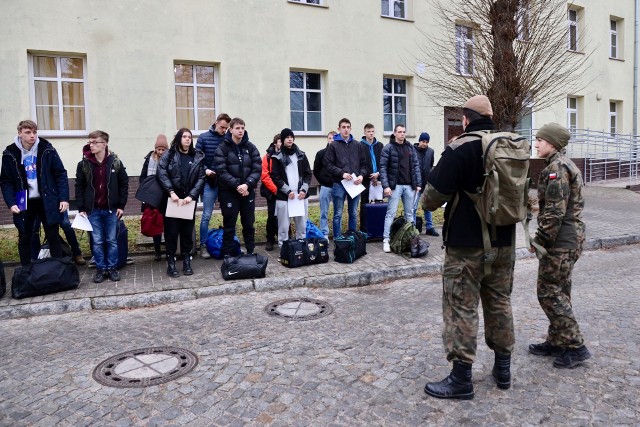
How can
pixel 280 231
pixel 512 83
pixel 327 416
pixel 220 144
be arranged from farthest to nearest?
pixel 512 83 < pixel 280 231 < pixel 220 144 < pixel 327 416

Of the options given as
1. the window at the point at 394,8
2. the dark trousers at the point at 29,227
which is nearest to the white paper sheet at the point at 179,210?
the dark trousers at the point at 29,227

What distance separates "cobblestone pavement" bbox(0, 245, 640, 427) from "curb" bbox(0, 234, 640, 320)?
0.18 meters

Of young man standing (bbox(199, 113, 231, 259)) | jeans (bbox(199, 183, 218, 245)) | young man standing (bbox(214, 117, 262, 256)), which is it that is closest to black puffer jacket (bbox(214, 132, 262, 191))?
young man standing (bbox(214, 117, 262, 256))

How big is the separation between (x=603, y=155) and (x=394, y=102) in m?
10.4

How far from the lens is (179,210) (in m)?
7.27

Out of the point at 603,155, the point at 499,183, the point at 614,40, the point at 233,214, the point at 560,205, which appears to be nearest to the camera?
the point at 499,183

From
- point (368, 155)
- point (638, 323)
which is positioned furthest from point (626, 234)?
point (638, 323)

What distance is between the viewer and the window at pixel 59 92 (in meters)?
13.0

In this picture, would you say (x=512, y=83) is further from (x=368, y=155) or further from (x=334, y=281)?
(x=334, y=281)

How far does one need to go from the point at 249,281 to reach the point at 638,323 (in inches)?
171

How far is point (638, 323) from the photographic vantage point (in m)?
5.28

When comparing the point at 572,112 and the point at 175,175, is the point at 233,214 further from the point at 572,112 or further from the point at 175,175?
the point at 572,112

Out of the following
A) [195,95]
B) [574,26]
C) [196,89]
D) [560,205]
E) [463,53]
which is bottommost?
[560,205]

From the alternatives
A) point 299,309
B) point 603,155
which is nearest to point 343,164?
point 299,309
